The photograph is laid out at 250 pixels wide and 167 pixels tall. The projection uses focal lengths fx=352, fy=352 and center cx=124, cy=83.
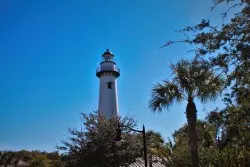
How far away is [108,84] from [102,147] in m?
24.6

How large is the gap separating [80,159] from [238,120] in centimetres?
1134

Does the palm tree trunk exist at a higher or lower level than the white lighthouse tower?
lower

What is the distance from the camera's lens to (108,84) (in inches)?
1836

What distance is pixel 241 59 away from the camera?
36.8 ft

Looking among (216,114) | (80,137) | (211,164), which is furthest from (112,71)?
(216,114)

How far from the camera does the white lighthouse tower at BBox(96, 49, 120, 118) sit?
148 feet

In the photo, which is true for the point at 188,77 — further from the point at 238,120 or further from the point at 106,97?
the point at 106,97

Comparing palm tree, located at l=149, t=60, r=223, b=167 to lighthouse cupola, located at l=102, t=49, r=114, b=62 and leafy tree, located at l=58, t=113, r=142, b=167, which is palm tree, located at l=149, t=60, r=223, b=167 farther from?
lighthouse cupola, located at l=102, t=49, r=114, b=62

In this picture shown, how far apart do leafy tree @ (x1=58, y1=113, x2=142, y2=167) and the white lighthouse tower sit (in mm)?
20130

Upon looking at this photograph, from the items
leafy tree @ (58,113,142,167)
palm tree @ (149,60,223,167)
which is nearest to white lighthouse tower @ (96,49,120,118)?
leafy tree @ (58,113,142,167)

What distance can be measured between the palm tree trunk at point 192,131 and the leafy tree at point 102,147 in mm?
5931

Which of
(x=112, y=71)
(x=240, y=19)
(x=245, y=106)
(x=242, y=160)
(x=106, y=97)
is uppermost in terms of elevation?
(x=112, y=71)

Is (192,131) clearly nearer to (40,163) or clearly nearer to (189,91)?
(189,91)

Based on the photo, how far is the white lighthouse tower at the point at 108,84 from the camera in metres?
45.2
